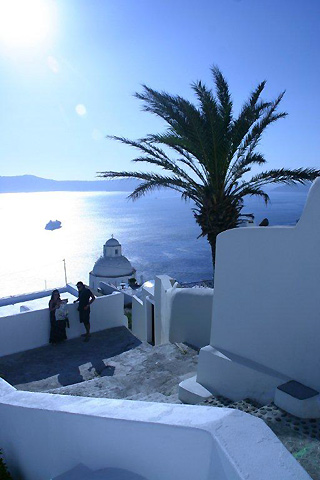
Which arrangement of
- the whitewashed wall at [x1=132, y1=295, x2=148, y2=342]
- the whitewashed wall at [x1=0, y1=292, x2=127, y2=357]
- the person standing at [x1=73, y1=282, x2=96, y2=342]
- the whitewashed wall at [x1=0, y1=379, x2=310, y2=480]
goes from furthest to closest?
the whitewashed wall at [x1=132, y1=295, x2=148, y2=342] → the person standing at [x1=73, y1=282, x2=96, y2=342] → the whitewashed wall at [x1=0, y1=292, x2=127, y2=357] → the whitewashed wall at [x1=0, y1=379, x2=310, y2=480]

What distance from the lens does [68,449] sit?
Answer: 3109 mm

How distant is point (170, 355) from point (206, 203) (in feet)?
14.0

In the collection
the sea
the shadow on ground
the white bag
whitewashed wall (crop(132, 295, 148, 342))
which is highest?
the white bag

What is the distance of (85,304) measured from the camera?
973cm

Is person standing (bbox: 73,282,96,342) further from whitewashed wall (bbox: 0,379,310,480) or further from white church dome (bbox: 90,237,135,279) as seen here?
white church dome (bbox: 90,237,135,279)

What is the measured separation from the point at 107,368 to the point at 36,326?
93.3 inches

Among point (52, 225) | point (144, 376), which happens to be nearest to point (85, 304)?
point (144, 376)

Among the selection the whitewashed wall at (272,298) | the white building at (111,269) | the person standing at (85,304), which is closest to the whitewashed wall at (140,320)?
the person standing at (85,304)

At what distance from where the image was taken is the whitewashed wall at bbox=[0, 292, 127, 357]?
9242mm

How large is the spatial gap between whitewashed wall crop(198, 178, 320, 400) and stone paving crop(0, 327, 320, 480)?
70 centimetres

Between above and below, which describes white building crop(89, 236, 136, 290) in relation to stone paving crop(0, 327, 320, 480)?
below

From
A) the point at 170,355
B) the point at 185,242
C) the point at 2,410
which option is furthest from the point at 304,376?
the point at 185,242

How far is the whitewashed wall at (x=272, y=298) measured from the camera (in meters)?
3.98

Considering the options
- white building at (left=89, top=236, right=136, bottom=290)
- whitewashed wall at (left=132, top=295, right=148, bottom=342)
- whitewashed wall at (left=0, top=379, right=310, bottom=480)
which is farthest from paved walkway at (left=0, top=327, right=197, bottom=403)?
white building at (left=89, top=236, right=136, bottom=290)
